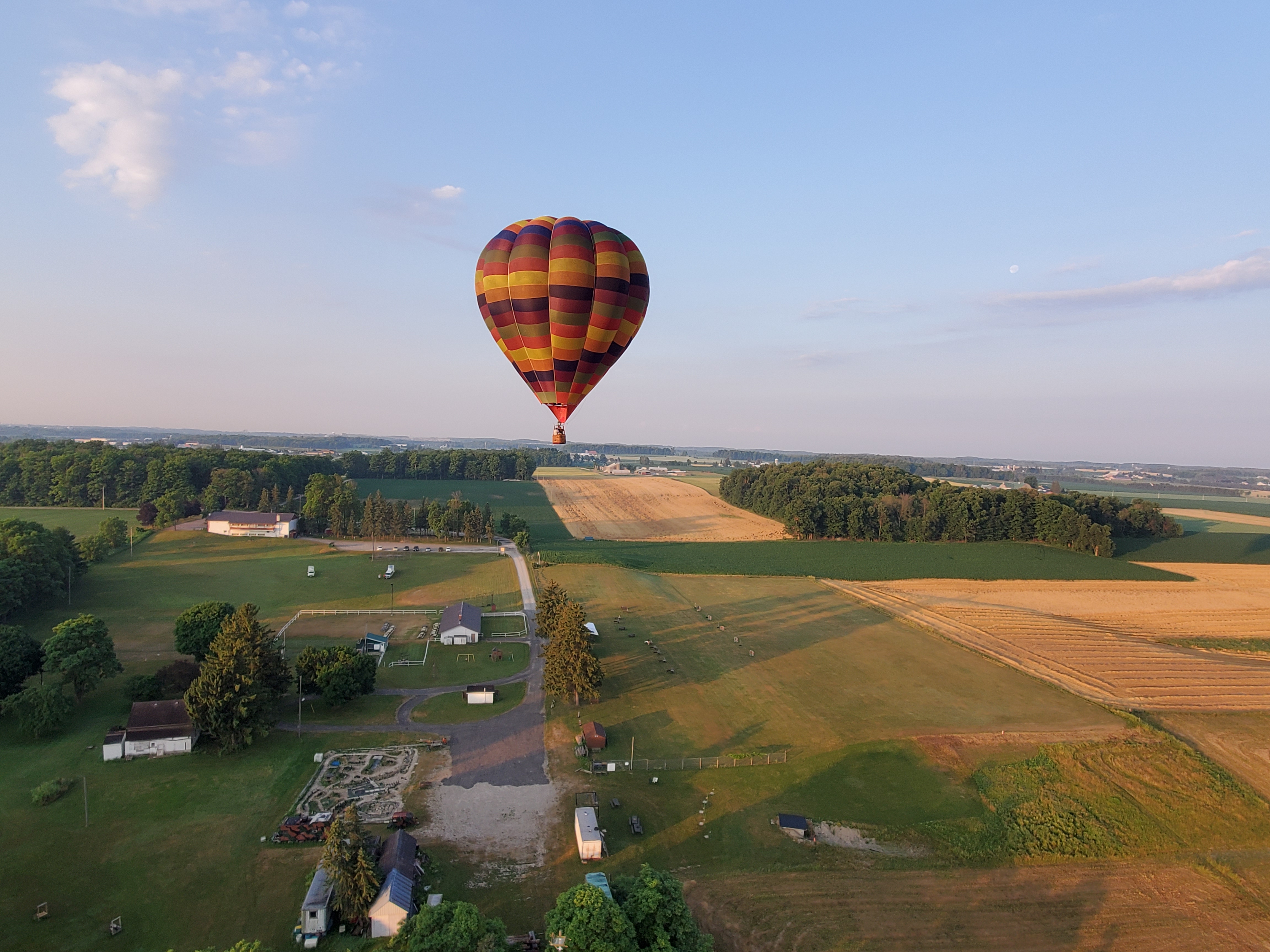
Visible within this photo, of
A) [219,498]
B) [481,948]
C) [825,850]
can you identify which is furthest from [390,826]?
[219,498]

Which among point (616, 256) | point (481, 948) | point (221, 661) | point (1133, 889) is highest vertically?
point (616, 256)

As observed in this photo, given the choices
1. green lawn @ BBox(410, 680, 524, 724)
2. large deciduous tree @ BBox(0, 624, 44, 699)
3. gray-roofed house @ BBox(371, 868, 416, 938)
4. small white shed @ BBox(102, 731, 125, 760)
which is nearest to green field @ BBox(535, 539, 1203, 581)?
green lawn @ BBox(410, 680, 524, 724)

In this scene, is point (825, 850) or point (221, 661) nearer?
point (825, 850)

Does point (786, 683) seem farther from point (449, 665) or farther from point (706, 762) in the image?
point (449, 665)

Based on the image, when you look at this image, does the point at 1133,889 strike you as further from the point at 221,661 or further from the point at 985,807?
the point at 221,661

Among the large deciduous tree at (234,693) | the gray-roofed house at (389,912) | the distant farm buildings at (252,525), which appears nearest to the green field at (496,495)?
the distant farm buildings at (252,525)

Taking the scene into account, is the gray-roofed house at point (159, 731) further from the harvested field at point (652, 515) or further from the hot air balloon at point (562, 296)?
the harvested field at point (652, 515)

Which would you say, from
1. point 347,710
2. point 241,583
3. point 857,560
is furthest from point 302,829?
point 857,560
